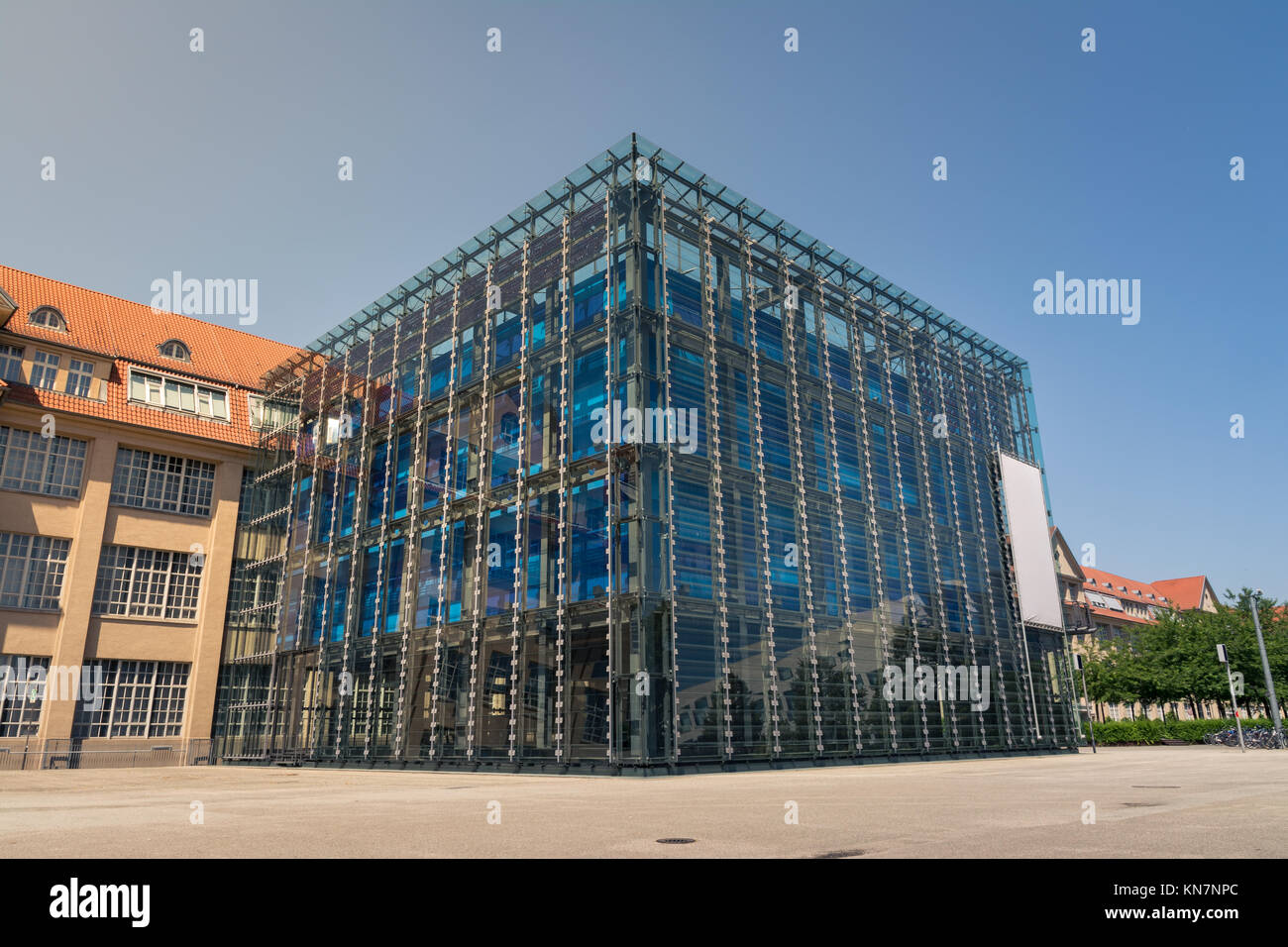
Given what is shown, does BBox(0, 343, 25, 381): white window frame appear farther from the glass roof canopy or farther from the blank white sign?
the blank white sign

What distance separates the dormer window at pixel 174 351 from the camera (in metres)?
44.5

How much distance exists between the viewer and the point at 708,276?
93.5 ft

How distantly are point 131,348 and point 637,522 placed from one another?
33901 millimetres

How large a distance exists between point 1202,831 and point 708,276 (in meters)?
22.9

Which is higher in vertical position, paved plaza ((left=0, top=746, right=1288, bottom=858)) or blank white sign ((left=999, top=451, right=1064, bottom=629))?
blank white sign ((left=999, top=451, right=1064, bottom=629))

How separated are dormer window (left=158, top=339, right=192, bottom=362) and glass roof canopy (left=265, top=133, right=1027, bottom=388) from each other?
638 centimetres

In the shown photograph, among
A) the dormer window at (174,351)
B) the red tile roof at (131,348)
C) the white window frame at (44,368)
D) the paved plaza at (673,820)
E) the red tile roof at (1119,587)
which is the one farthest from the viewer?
the red tile roof at (1119,587)

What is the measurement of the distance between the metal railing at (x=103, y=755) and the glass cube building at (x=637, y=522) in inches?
50.5

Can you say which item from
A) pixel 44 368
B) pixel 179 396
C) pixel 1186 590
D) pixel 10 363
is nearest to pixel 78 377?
pixel 44 368

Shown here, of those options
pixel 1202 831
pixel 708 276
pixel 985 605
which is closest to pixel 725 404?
pixel 708 276

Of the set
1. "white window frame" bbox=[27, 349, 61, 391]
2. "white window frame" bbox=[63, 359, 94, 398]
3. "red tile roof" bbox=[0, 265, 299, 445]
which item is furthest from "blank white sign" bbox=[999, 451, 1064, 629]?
"white window frame" bbox=[27, 349, 61, 391]

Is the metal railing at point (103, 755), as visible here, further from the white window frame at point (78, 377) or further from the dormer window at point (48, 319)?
the dormer window at point (48, 319)

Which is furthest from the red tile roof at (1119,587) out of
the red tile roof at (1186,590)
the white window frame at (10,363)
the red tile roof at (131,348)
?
the white window frame at (10,363)

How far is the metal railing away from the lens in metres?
34.0
